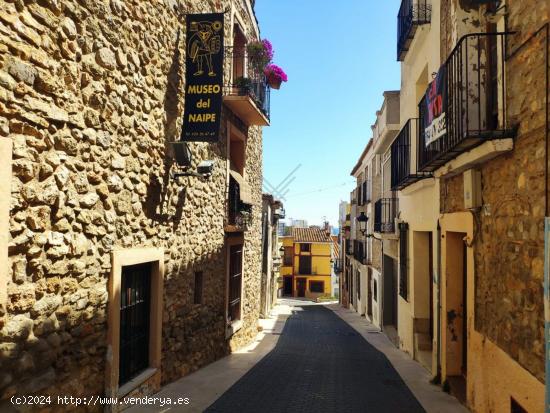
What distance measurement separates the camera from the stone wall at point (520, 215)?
154 inches

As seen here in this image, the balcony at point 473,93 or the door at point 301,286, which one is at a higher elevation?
the balcony at point 473,93

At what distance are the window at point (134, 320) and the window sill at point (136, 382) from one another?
64 millimetres

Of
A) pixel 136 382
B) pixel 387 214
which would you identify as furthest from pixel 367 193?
pixel 136 382

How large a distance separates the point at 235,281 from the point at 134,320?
5.41 meters

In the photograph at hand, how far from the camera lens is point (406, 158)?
9477 millimetres

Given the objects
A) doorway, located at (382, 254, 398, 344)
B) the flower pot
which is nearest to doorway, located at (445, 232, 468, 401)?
the flower pot

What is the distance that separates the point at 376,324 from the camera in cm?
1836

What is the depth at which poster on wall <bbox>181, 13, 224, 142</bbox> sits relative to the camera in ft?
22.7

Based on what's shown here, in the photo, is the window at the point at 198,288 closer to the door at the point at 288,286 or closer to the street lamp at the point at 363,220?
the street lamp at the point at 363,220

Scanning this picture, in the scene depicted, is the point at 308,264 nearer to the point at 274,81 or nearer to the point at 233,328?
the point at 233,328

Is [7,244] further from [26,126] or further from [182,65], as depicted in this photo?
[182,65]

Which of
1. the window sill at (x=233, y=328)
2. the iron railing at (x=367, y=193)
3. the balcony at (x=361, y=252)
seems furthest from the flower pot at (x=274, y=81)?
the balcony at (x=361, y=252)

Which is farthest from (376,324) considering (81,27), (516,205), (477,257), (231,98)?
(81,27)

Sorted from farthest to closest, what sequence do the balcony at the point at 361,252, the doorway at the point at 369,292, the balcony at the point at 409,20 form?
the balcony at the point at 361,252
the doorway at the point at 369,292
the balcony at the point at 409,20
